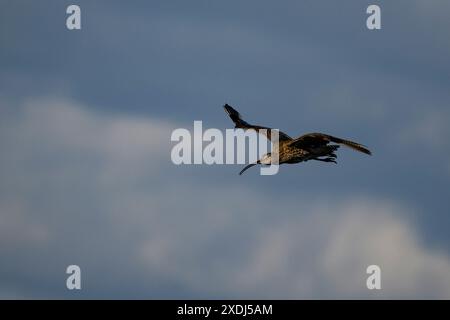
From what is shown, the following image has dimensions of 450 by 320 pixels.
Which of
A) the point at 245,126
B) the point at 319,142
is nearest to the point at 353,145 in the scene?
the point at 319,142

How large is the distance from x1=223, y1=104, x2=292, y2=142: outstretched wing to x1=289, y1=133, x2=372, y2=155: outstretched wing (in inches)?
87.2

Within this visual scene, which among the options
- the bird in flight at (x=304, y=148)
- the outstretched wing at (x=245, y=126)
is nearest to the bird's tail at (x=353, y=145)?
the bird in flight at (x=304, y=148)

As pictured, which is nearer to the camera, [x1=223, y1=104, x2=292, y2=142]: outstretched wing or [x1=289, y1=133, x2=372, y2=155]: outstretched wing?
[x1=289, y1=133, x2=372, y2=155]: outstretched wing

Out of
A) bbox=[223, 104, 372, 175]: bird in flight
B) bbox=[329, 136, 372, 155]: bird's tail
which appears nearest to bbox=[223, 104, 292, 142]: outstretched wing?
bbox=[223, 104, 372, 175]: bird in flight

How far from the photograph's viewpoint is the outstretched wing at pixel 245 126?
7295cm

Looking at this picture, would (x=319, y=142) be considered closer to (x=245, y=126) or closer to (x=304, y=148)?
(x=304, y=148)

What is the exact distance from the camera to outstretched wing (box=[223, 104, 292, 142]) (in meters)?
72.9

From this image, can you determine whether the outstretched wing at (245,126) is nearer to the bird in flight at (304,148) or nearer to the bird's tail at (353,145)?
the bird in flight at (304,148)

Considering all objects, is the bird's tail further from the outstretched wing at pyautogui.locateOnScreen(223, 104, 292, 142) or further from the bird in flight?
the outstretched wing at pyautogui.locateOnScreen(223, 104, 292, 142)

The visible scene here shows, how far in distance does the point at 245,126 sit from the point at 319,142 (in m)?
9.17
